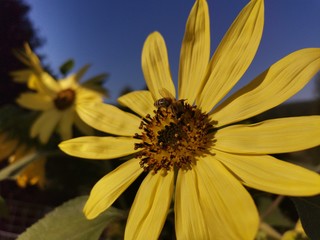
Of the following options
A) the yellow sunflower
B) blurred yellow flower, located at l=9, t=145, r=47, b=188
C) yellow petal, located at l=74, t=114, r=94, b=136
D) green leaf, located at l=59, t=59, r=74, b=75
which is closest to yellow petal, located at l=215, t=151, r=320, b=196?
the yellow sunflower

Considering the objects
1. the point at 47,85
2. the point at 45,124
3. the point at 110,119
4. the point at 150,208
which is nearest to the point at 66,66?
the point at 47,85

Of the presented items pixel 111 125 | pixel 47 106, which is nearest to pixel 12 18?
pixel 47 106

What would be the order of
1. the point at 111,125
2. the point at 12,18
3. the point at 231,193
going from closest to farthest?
the point at 231,193
the point at 111,125
the point at 12,18

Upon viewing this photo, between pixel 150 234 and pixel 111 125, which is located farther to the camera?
pixel 111 125

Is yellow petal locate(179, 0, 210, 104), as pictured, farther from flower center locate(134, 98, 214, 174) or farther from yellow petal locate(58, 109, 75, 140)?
yellow petal locate(58, 109, 75, 140)

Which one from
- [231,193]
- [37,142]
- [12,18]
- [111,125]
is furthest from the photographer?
[12,18]

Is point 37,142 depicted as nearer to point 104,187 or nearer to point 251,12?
point 104,187

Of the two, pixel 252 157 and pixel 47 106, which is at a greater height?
pixel 47 106

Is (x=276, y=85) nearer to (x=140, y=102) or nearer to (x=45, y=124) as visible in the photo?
(x=140, y=102)
